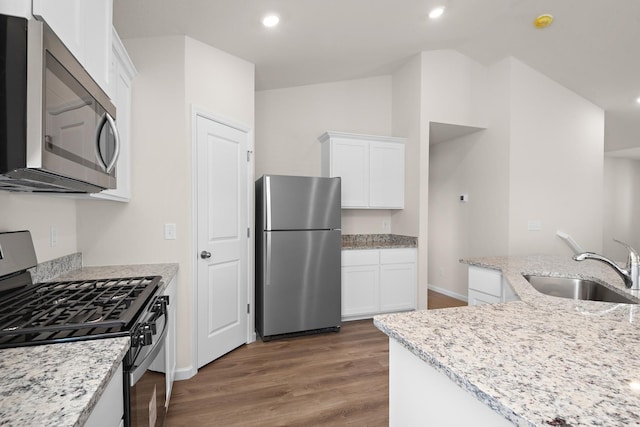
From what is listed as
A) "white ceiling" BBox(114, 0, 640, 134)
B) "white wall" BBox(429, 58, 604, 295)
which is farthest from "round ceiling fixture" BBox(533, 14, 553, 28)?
"white wall" BBox(429, 58, 604, 295)

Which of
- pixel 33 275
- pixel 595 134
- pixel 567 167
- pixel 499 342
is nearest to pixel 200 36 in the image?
pixel 33 275

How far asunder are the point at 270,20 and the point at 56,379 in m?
2.61

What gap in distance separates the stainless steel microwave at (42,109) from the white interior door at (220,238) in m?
1.49

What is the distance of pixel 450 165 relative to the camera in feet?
16.0

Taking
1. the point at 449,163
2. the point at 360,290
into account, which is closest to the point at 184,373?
the point at 360,290

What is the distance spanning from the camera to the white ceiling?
2.41 metres

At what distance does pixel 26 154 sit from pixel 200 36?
221cm

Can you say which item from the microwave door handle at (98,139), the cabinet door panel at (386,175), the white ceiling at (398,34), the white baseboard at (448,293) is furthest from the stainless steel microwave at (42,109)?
the white baseboard at (448,293)

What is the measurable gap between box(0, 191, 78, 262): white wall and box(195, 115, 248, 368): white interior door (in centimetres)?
83

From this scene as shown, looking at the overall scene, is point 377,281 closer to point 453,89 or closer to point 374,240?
point 374,240

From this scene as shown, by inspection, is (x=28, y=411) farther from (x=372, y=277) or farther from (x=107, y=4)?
(x=372, y=277)

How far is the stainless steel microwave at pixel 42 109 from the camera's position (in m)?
0.78

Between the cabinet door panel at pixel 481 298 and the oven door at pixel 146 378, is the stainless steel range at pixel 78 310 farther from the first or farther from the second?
the cabinet door panel at pixel 481 298

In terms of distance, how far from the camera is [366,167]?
13.4 feet
